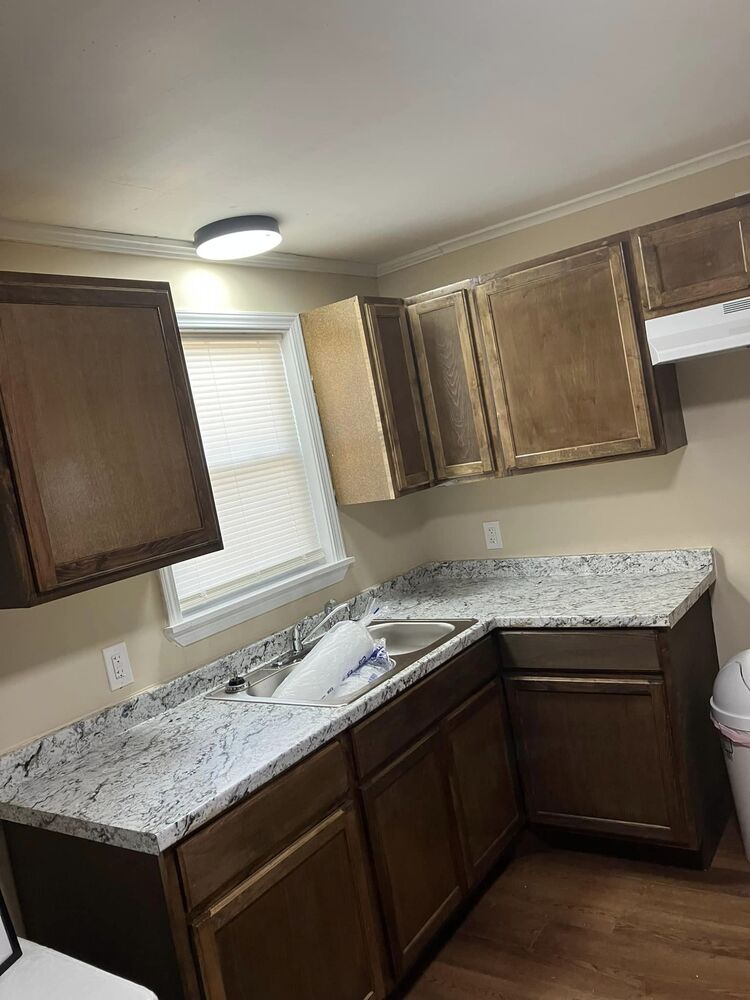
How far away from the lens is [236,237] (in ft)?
8.43

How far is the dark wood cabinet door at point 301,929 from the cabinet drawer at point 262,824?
0.04 metres

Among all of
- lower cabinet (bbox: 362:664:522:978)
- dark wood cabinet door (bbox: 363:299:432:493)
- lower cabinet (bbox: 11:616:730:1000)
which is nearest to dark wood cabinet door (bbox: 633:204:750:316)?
dark wood cabinet door (bbox: 363:299:432:493)

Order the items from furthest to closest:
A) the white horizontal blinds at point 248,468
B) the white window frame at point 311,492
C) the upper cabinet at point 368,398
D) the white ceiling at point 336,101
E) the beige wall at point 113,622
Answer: the upper cabinet at point 368,398, the white horizontal blinds at point 248,468, the white window frame at point 311,492, the beige wall at point 113,622, the white ceiling at point 336,101

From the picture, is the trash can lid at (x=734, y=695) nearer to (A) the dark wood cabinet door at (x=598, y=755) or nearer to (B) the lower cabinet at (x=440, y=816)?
(A) the dark wood cabinet door at (x=598, y=755)

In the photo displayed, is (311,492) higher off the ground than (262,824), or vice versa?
(311,492)

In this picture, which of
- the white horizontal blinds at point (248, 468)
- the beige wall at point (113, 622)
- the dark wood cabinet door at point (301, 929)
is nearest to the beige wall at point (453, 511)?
the beige wall at point (113, 622)

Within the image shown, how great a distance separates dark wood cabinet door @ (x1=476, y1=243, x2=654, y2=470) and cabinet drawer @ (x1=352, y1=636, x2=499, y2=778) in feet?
2.50

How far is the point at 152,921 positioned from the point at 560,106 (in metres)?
2.16

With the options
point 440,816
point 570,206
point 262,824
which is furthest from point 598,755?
point 570,206

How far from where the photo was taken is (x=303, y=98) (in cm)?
178

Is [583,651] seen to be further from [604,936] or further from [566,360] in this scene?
[566,360]

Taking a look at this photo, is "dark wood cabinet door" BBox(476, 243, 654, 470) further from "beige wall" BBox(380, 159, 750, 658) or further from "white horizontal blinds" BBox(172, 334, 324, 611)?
"white horizontal blinds" BBox(172, 334, 324, 611)

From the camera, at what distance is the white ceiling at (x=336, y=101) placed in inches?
57.7

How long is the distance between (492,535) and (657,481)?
759 mm
